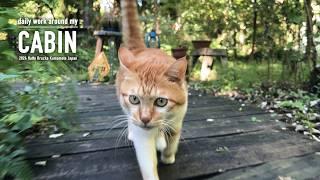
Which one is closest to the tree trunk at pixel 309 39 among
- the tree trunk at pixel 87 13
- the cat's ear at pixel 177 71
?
the cat's ear at pixel 177 71

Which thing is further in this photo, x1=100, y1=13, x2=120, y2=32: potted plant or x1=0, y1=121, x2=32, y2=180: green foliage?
x1=100, y1=13, x2=120, y2=32: potted plant

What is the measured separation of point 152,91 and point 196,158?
66 centimetres

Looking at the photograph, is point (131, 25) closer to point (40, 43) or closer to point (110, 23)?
point (40, 43)

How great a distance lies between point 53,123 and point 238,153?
1329mm

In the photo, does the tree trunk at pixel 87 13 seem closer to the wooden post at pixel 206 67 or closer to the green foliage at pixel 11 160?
the wooden post at pixel 206 67

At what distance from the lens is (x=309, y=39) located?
4098mm

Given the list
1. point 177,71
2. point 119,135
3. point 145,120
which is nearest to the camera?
point 145,120

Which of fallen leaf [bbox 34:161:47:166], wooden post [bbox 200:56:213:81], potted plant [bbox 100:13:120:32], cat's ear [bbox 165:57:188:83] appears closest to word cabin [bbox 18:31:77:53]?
fallen leaf [bbox 34:161:47:166]

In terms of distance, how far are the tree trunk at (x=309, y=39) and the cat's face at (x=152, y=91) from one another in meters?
2.74

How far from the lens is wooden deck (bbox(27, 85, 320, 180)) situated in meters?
1.84

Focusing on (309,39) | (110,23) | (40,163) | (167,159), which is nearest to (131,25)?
(167,159)

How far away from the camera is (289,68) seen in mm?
4453

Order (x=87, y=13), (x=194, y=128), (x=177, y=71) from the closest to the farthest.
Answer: (x=177, y=71) < (x=194, y=128) < (x=87, y=13)

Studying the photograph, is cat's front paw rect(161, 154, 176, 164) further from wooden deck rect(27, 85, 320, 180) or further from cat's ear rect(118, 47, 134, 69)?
cat's ear rect(118, 47, 134, 69)
